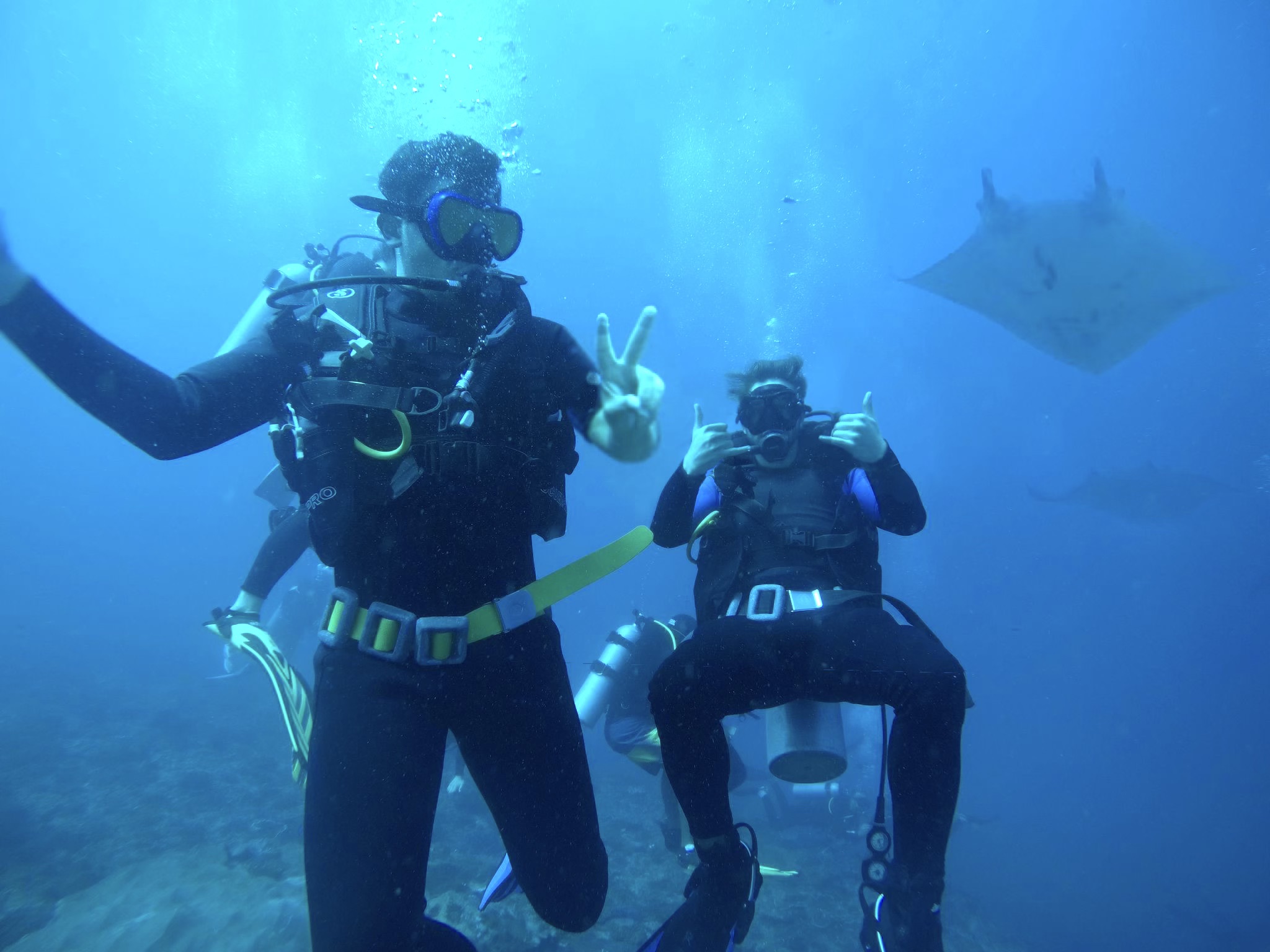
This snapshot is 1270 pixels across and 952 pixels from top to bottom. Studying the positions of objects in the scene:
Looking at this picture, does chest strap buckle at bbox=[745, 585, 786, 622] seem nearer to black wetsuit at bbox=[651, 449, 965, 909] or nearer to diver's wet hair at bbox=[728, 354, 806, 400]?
black wetsuit at bbox=[651, 449, 965, 909]

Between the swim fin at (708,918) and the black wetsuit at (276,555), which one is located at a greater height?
the black wetsuit at (276,555)

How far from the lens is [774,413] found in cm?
378

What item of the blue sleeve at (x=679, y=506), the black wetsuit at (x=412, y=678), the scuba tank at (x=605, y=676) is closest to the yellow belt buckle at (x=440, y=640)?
the black wetsuit at (x=412, y=678)

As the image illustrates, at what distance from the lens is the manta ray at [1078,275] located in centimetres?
1382

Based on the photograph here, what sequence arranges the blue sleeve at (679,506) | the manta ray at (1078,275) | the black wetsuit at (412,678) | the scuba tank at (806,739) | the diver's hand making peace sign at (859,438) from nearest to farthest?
1. the black wetsuit at (412,678)
2. the scuba tank at (806,739)
3. the diver's hand making peace sign at (859,438)
4. the blue sleeve at (679,506)
5. the manta ray at (1078,275)

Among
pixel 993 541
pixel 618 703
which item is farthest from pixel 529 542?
pixel 993 541

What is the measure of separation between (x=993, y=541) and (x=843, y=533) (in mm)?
83919

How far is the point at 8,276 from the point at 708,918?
11.2 ft

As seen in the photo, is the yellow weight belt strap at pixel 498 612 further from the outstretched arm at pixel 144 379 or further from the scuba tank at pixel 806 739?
the scuba tank at pixel 806 739

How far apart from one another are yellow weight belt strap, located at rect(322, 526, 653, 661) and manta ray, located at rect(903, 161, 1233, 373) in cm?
1329

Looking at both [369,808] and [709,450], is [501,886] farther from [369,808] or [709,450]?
[709,450]

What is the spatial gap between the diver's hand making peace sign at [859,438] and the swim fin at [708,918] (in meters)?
2.11

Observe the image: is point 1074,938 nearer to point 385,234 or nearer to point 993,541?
point 385,234

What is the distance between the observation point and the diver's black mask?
12.3 feet
